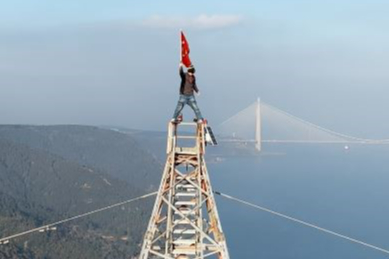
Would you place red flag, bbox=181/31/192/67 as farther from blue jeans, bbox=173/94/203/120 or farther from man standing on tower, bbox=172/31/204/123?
blue jeans, bbox=173/94/203/120

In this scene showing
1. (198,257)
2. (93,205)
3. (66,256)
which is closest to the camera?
(198,257)

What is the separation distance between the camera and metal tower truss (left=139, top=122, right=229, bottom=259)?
11.6m

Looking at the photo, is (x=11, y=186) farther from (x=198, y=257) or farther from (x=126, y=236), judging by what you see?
(x=198, y=257)

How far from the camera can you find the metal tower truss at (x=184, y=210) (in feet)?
38.0

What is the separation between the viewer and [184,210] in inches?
469

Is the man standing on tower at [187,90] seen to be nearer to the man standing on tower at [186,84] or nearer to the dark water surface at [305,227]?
the man standing on tower at [186,84]

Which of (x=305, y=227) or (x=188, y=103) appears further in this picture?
(x=305, y=227)

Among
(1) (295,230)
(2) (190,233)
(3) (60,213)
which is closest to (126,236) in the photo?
(3) (60,213)

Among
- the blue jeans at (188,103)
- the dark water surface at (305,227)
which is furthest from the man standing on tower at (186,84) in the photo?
the dark water surface at (305,227)

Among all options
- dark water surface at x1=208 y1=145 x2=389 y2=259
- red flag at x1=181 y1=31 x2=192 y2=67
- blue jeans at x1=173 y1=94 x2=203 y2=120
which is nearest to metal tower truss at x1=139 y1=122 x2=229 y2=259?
blue jeans at x1=173 y1=94 x2=203 y2=120

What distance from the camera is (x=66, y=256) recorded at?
122 meters

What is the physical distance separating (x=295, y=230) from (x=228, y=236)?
44.8ft

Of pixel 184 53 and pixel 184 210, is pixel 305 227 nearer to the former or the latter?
pixel 184 210

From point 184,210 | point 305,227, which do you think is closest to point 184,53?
point 184,210
